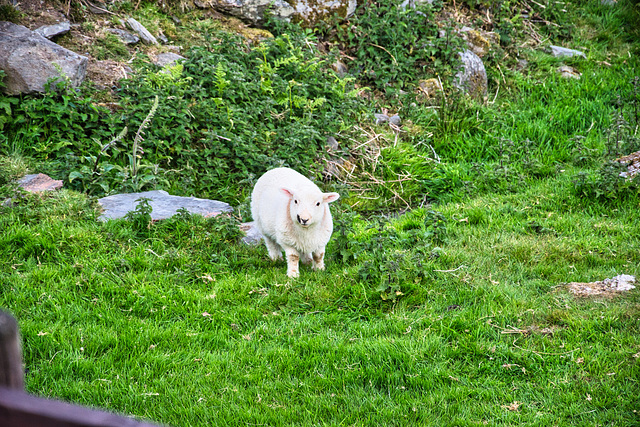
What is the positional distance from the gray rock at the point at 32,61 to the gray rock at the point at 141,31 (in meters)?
1.55

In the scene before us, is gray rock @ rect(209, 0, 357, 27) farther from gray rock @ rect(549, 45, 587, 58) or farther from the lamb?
the lamb

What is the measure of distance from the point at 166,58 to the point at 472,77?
576 cm

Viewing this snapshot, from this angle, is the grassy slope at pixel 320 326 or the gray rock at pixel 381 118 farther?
the gray rock at pixel 381 118

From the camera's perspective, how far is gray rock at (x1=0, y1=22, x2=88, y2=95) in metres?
7.14

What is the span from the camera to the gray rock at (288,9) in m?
9.98

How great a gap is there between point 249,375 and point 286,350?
40 cm

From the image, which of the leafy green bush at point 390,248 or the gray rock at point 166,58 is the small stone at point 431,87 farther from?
the gray rock at point 166,58

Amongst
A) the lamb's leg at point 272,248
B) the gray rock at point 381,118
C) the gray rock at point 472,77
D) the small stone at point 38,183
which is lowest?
the small stone at point 38,183

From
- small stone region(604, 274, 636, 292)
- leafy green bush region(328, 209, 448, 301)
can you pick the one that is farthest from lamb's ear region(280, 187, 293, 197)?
small stone region(604, 274, 636, 292)

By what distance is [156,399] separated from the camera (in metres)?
3.63

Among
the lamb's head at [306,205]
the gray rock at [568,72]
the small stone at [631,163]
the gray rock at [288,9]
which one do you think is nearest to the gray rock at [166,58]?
the gray rock at [288,9]

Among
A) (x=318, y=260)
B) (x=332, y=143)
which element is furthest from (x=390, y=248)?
(x=332, y=143)

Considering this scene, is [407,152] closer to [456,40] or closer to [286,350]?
[456,40]

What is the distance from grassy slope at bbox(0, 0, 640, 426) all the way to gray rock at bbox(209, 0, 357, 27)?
5.30 m
